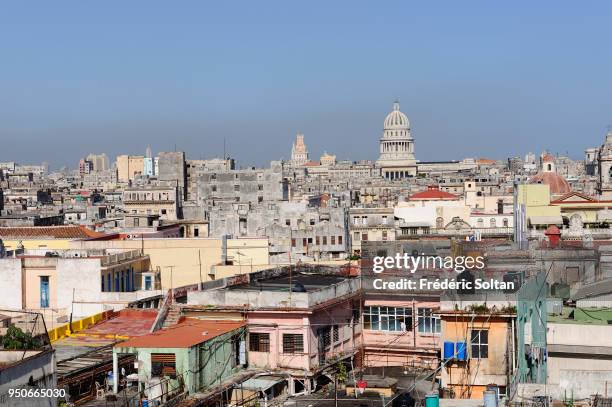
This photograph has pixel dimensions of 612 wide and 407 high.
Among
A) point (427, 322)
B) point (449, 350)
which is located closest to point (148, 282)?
point (427, 322)

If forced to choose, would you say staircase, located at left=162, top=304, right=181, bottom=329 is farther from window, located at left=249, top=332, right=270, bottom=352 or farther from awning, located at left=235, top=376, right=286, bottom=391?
awning, located at left=235, top=376, right=286, bottom=391

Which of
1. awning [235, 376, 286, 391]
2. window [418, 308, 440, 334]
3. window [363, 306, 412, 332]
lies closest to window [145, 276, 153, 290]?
window [363, 306, 412, 332]

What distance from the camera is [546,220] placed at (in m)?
60.2

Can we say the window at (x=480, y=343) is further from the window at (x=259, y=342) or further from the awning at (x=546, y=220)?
the awning at (x=546, y=220)

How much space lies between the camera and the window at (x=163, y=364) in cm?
2071

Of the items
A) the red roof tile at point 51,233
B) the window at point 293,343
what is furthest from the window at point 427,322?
the red roof tile at point 51,233

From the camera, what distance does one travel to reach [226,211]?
76062mm

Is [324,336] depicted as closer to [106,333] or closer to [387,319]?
[387,319]

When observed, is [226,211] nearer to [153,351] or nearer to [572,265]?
[572,265]

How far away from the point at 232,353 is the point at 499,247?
11594 millimetres

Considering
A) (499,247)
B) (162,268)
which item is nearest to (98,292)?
(162,268)

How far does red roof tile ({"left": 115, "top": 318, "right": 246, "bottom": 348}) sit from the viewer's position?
21.2m

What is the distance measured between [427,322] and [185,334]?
6379 millimetres

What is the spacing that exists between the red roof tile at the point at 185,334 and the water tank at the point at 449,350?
4169mm
